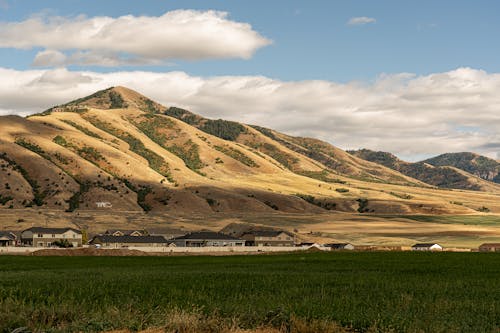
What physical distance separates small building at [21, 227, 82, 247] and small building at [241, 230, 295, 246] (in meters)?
45.0

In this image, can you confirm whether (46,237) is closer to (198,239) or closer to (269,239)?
(198,239)

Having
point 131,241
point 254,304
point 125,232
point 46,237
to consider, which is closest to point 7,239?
point 46,237

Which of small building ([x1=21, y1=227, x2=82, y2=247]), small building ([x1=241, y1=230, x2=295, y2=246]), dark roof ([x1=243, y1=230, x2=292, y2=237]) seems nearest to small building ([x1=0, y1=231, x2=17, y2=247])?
small building ([x1=21, y1=227, x2=82, y2=247])

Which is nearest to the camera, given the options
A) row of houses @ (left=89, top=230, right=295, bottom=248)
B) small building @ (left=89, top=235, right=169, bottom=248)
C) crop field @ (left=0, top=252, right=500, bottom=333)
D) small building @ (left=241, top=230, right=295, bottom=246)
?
crop field @ (left=0, top=252, right=500, bottom=333)

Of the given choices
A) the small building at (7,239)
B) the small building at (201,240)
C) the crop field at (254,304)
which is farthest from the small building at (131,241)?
the crop field at (254,304)

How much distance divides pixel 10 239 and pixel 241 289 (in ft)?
449

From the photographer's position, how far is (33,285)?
140 feet

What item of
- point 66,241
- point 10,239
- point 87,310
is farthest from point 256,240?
point 87,310

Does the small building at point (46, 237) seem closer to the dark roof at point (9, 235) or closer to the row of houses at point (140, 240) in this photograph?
the row of houses at point (140, 240)

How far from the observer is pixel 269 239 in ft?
586

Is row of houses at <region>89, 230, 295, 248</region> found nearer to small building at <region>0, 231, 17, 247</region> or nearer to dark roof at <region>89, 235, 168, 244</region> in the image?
dark roof at <region>89, 235, 168, 244</region>

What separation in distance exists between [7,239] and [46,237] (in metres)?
9.20

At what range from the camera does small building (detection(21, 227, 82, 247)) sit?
543 ft

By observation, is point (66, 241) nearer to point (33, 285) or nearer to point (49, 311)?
point (33, 285)
